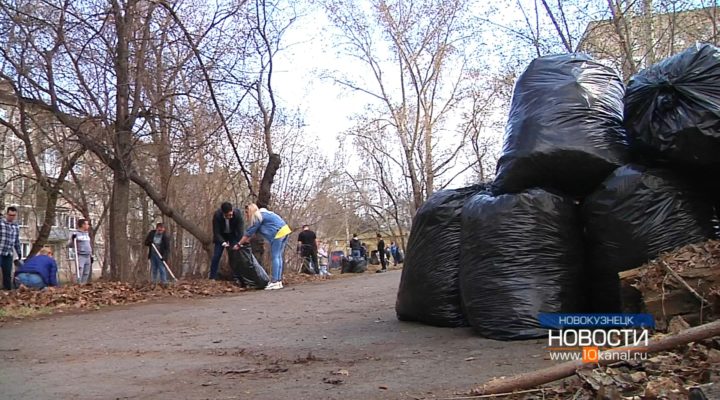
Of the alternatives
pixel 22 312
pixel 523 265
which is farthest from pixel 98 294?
pixel 523 265

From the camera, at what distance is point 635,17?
1082cm

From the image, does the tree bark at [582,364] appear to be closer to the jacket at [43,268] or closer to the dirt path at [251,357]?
the dirt path at [251,357]

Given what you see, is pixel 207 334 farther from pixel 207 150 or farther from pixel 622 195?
pixel 207 150

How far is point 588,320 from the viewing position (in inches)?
149

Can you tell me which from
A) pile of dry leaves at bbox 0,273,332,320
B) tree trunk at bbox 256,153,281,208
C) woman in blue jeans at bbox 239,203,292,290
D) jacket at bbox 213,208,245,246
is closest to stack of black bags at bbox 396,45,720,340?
pile of dry leaves at bbox 0,273,332,320

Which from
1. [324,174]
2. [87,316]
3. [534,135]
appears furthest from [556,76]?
[324,174]

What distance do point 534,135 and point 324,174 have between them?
19362 mm

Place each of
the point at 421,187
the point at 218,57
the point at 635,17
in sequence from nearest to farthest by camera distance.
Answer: the point at 635,17 < the point at 218,57 < the point at 421,187

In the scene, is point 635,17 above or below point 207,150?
above

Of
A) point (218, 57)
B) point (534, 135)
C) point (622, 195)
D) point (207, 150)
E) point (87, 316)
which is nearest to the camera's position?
point (622, 195)

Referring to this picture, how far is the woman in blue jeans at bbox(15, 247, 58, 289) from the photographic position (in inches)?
357

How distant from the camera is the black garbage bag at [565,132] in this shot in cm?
403

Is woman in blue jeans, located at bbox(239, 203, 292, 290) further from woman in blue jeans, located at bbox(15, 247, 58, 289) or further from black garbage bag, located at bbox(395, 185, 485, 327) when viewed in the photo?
black garbage bag, located at bbox(395, 185, 485, 327)

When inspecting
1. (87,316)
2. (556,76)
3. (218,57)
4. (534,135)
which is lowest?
(87,316)
